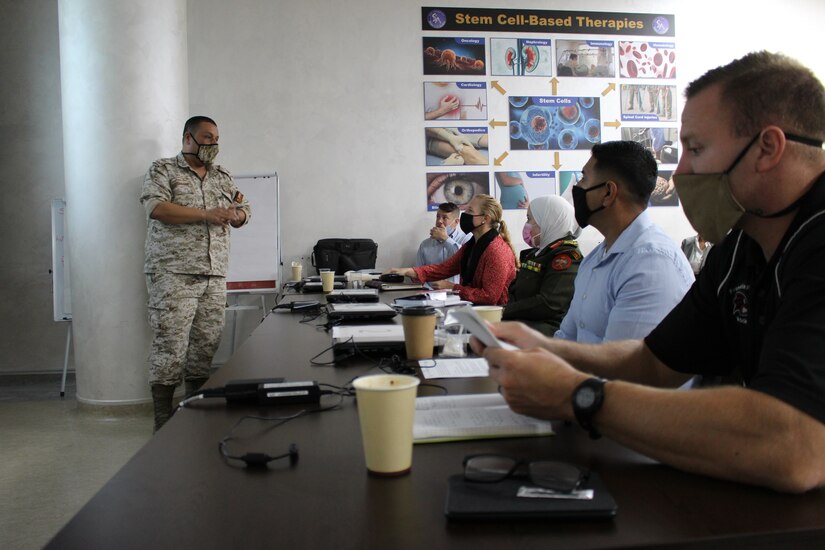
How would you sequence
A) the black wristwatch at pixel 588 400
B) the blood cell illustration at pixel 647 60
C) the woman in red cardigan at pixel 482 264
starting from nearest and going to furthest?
the black wristwatch at pixel 588 400 < the woman in red cardigan at pixel 482 264 < the blood cell illustration at pixel 647 60

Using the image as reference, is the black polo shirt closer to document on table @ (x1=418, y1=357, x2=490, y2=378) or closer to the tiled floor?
document on table @ (x1=418, y1=357, x2=490, y2=378)

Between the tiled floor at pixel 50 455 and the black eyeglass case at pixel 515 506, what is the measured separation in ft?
5.39

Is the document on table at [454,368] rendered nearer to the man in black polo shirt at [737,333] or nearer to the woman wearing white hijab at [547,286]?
the man in black polo shirt at [737,333]

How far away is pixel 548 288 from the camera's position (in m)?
2.95

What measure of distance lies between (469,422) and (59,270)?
182 inches

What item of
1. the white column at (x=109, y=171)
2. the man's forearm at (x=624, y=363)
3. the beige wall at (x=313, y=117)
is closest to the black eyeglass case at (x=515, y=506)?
the man's forearm at (x=624, y=363)

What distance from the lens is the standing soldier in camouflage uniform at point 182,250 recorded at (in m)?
3.59

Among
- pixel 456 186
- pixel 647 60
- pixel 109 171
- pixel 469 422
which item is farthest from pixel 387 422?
pixel 647 60

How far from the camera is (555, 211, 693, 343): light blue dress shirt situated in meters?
1.76

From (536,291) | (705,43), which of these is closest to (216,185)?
(536,291)

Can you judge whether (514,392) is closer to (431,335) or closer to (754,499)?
(754,499)

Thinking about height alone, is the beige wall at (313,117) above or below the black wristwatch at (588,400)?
above

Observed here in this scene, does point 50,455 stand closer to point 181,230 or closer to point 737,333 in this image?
point 181,230

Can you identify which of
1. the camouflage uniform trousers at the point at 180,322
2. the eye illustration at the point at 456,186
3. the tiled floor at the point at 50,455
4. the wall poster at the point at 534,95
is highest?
the wall poster at the point at 534,95
